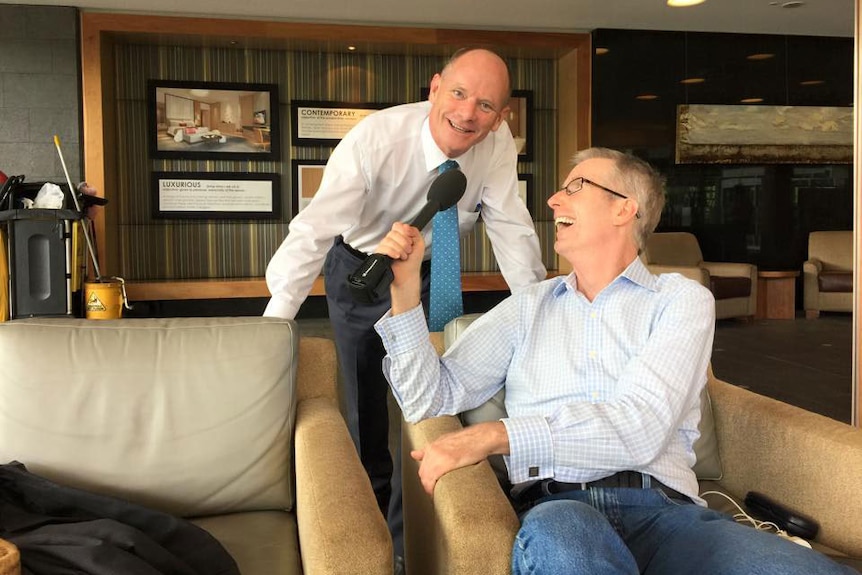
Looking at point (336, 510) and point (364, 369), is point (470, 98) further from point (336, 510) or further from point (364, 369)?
point (336, 510)

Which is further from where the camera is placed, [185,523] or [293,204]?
[293,204]

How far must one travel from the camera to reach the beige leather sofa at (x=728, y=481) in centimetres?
125

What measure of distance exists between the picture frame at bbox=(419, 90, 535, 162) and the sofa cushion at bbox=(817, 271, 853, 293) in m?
3.28

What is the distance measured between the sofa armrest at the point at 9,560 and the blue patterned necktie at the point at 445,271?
4.59 feet

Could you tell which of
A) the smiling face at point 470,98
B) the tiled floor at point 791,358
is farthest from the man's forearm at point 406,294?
the tiled floor at point 791,358

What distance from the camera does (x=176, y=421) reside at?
1.68 meters

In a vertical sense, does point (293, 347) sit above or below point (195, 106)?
below

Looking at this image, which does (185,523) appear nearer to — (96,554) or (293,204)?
(96,554)

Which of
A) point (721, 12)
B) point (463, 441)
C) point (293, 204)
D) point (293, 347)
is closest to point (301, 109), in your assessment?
point (293, 204)

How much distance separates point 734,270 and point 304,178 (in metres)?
4.33

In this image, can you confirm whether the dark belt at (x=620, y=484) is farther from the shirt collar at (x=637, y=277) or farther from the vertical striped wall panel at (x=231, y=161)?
the vertical striped wall panel at (x=231, y=161)

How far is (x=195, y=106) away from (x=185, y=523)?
6595 mm

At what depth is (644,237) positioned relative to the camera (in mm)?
1789

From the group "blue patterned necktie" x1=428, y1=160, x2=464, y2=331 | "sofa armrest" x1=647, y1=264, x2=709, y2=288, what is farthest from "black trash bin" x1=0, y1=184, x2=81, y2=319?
"sofa armrest" x1=647, y1=264, x2=709, y2=288
